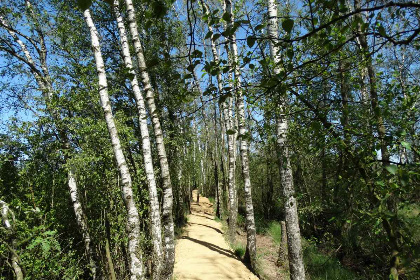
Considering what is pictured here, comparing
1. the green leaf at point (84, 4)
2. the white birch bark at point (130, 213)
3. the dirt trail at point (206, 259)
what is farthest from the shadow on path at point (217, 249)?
the green leaf at point (84, 4)

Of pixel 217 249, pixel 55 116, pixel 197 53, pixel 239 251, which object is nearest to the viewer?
pixel 197 53

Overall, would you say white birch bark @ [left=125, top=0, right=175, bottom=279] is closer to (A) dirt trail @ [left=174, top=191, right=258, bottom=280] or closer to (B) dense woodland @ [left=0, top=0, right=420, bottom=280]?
→ (B) dense woodland @ [left=0, top=0, right=420, bottom=280]

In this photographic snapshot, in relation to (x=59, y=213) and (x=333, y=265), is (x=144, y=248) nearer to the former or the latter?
(x=59, y=213)

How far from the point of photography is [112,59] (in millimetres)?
12125

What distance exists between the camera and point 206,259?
26.2ft

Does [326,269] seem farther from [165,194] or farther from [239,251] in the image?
[165,194]

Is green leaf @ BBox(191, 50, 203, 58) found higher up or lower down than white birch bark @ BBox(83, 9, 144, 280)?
higher up

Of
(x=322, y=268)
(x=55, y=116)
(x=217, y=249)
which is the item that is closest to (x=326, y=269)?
(x=322, y=268)

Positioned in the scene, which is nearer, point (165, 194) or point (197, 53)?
point (197, 53)

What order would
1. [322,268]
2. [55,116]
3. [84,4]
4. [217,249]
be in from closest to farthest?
1. [84,4]
2. [55,116]
3. [322,268]
4. [217,249]

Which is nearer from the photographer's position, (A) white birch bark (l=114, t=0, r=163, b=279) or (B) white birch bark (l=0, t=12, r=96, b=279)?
(A) white birch bark (l=114, t=0, r=163, b=279)

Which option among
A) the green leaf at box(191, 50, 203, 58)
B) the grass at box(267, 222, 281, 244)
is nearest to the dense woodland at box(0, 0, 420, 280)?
the green leaf at box(191, 50, 203, 58)

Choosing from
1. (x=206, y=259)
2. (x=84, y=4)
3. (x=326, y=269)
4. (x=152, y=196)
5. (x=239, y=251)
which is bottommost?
(x=326, y=269)

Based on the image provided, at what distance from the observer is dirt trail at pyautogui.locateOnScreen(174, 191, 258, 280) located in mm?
6777
